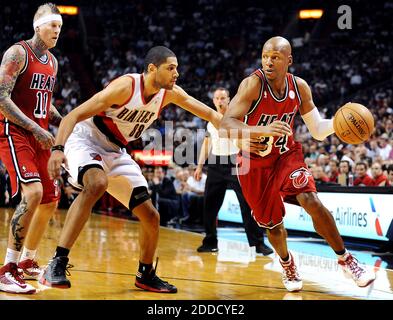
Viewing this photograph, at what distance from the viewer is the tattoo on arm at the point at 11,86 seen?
472 cm

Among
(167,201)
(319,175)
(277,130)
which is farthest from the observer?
(167,201)

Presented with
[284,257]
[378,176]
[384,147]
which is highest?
[384,147]

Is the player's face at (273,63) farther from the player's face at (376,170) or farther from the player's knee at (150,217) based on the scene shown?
the player's face at (376,170)

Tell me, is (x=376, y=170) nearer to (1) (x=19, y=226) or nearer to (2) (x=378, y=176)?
(2) (x=378, y=176)

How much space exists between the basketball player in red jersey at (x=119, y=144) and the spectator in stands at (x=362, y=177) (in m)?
5.42

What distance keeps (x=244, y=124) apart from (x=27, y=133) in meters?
1.66

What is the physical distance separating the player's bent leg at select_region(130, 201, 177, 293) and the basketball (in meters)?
1.58

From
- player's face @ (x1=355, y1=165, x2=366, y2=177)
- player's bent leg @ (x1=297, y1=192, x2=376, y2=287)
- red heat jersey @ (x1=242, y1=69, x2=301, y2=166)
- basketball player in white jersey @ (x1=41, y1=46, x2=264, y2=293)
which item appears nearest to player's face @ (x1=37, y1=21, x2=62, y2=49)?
basketball player in white jersey @ (x1=41, y1=46, x2=264, y2=293)

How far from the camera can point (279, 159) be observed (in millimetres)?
5164

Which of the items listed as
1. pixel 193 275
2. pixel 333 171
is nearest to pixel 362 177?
pixel 333 171

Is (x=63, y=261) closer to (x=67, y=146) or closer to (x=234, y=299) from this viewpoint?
(x=67, y=146)

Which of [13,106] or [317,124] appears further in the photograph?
[317,124]

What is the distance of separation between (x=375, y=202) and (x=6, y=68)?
566 centimetres

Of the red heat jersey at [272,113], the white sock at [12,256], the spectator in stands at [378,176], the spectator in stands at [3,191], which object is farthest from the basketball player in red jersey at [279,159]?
the spectator in stands at [3,191]
